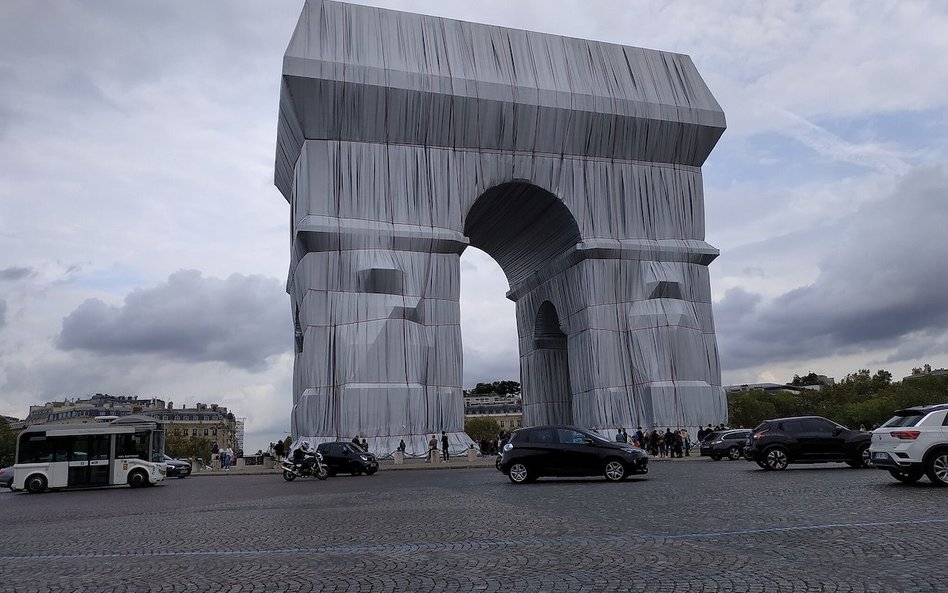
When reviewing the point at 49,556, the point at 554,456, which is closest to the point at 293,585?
the point at 49,556

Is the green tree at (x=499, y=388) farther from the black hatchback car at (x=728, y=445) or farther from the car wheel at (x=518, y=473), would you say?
the car wheel at (x=518, y=473)

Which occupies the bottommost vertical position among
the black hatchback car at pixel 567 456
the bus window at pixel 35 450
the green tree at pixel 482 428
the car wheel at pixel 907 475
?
the car wheel at pixel 907 475

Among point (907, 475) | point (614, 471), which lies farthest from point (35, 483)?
point (907, 475)

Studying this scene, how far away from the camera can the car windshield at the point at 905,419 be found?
42.9 ft

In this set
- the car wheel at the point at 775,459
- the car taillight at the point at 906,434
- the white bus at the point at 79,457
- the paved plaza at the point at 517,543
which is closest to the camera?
the paved plaza at the point at 517,543

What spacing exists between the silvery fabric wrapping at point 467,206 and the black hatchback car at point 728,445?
4594 mm

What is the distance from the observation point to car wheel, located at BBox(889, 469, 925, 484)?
12945 millimetres

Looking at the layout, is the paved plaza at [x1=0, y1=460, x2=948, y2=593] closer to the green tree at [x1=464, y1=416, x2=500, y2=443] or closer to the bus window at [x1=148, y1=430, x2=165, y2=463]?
the bus window at [x1=148, y1=430, x2=165, y2=463]

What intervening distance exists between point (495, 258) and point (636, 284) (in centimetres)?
1154

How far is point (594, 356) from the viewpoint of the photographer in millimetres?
34688

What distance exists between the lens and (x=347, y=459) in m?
25.9

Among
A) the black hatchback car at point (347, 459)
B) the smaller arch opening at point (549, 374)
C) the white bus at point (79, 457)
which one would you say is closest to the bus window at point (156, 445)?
the white bus at point (79, 457)

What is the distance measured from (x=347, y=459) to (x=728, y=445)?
1272cm

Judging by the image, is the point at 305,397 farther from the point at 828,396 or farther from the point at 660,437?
Answer: the point at 828,396
